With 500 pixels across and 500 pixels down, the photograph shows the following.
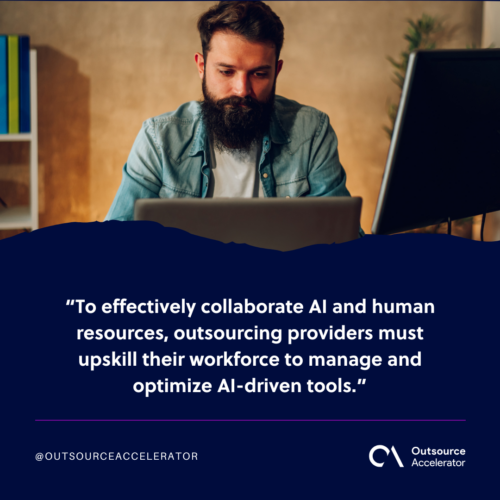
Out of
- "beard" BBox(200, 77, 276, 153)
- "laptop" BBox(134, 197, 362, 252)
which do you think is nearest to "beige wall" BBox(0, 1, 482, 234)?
"beard" BBox(200, 77, 276, 153)

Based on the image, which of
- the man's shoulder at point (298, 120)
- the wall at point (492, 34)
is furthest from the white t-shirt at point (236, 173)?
the wall at point (492, 34)

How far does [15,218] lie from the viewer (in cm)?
201

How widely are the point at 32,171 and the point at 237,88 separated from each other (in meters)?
1.06

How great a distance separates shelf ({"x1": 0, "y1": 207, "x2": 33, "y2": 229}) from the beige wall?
210 millimetres

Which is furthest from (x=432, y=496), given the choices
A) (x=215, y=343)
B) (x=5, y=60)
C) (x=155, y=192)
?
(x=5, y=60)

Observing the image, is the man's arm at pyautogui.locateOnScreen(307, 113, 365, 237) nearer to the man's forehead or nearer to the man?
the man

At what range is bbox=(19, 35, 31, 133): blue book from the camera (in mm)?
1816

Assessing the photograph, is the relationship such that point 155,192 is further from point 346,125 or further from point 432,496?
point 346,125

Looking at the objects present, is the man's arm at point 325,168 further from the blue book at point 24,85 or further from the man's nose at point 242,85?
the blue book at point 24,85

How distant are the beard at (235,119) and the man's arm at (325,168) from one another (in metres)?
0.19

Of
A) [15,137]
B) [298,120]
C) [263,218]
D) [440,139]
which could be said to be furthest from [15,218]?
[440,139]

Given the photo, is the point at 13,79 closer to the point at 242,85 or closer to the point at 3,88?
the point at 3,88

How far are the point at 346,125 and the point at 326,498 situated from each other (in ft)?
7.08

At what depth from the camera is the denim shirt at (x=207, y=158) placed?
1402 millimetres
